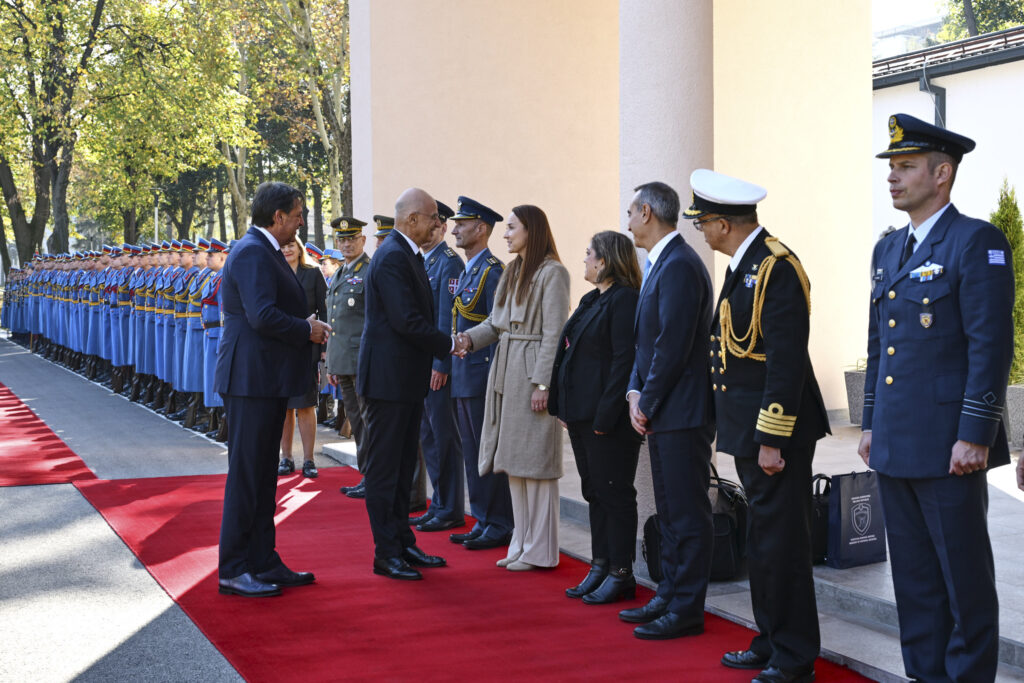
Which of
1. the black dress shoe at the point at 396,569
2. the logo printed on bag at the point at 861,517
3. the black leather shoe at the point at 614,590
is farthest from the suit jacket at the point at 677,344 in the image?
the black dress shoe at the point at 396,569

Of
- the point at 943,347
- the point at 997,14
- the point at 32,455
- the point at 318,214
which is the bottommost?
the point at 32,455

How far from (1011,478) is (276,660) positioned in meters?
5.35

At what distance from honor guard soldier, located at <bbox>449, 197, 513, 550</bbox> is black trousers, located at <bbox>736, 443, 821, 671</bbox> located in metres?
2.50

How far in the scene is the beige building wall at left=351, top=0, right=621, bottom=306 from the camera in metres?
10.9

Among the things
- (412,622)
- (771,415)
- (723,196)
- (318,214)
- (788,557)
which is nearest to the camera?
(771,415)

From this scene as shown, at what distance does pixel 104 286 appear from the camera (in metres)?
15.8

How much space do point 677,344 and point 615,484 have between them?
2.99ft

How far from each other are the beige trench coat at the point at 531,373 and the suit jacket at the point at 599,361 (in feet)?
0.90

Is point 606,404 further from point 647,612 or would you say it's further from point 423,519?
point 423,519

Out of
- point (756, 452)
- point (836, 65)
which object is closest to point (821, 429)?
point (756, 452)

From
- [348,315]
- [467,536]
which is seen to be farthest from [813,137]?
[467,536]

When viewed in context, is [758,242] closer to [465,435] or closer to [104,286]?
[465,435]

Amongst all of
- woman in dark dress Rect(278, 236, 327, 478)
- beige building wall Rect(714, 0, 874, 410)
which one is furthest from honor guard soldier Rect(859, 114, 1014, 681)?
beige building wall Rect(714, 0, 874, 410)

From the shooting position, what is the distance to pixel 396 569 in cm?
578
